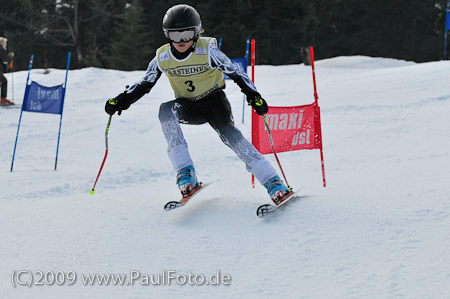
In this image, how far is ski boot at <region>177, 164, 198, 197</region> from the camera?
4180mm

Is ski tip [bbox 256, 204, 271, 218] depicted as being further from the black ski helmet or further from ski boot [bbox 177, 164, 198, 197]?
the black ski helmet

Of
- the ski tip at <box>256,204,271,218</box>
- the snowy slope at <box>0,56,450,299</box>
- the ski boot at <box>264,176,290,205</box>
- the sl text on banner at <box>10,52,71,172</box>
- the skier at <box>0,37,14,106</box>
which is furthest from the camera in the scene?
the skier at <box>0,37,14,106</box>

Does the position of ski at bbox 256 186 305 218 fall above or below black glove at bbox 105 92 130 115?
below

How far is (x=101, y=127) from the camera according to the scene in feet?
35.0

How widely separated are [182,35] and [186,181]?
1.16 meters

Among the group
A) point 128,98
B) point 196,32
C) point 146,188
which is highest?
point 196,32

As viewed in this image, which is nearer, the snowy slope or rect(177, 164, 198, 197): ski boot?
the snowy slope

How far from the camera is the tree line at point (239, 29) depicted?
22.9 m

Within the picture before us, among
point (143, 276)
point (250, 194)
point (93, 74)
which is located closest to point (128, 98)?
point (250, 194)

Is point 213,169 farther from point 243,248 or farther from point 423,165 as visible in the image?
point 243,248

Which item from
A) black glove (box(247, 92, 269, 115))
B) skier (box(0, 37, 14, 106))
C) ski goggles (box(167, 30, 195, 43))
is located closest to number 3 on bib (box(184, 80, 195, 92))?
ski goggles (box(167, 30, 195, 43))

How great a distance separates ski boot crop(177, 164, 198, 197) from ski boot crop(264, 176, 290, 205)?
65 centimetres

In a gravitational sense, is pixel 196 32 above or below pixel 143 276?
above

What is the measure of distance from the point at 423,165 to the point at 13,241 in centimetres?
380
